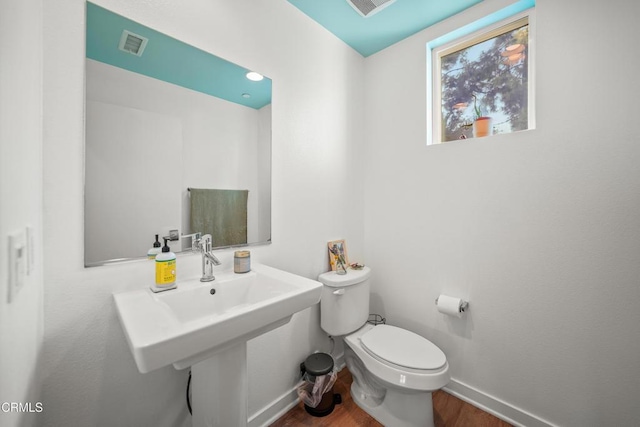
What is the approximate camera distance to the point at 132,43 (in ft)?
3.23

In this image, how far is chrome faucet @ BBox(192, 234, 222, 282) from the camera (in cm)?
107

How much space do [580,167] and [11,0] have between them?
6.65 feet

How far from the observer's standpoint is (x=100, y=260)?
91cm

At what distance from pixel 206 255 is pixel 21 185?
591 millimetres

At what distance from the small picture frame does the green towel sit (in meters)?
0.64

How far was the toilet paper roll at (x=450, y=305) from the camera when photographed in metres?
1.50

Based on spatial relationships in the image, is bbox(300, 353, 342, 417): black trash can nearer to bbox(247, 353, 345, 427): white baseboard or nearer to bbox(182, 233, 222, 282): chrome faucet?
bbox(247, 353, 345, 427): white baseboard

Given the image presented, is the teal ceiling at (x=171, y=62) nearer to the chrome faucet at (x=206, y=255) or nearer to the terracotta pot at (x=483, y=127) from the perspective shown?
the chrome faucet at (x=206, y=255)

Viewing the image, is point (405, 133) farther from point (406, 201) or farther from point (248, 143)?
point (248, 143)

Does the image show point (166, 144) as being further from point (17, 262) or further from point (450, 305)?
point (450, 305)

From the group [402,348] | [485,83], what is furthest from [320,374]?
[485,83]

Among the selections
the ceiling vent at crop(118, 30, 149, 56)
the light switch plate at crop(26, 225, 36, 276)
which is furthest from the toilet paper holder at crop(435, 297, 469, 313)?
the ceiling vent at crop(118, 30, 149, 56)

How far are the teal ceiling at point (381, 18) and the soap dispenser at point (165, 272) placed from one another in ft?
5.18

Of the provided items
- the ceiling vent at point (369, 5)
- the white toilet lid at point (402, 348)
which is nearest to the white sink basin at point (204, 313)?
the white toilet lid at point (402, 348)
